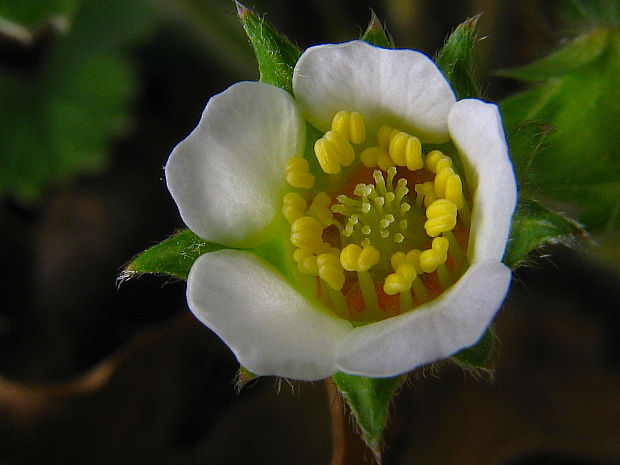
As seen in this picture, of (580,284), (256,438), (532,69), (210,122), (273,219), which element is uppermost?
(210,122)

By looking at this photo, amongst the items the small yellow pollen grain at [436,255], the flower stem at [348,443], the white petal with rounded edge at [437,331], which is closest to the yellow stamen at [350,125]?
the small yellow pollen grain at [436,255]

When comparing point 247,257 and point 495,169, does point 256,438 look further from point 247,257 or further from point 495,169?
point 495,169

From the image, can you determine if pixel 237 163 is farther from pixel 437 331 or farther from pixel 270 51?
pixel 437 331

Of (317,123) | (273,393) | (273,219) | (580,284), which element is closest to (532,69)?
(317,123)

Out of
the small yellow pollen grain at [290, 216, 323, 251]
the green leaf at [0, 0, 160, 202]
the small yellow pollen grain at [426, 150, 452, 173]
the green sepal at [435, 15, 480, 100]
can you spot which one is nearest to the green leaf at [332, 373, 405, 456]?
the small yellow pollen grain at [290, 216, 323, 251]

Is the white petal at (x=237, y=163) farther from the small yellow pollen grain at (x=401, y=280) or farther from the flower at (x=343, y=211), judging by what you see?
the small yellow pollen grain at (x=401, y=280)

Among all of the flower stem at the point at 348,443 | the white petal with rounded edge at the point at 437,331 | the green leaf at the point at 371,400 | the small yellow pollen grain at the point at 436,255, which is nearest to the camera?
the white petal with rounded edge at the point at 437,331

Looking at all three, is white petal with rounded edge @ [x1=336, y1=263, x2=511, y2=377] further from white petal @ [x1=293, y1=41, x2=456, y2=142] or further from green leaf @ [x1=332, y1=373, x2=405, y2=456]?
white petal @ [x1=293, y1=41, x2=456, y2=142]
